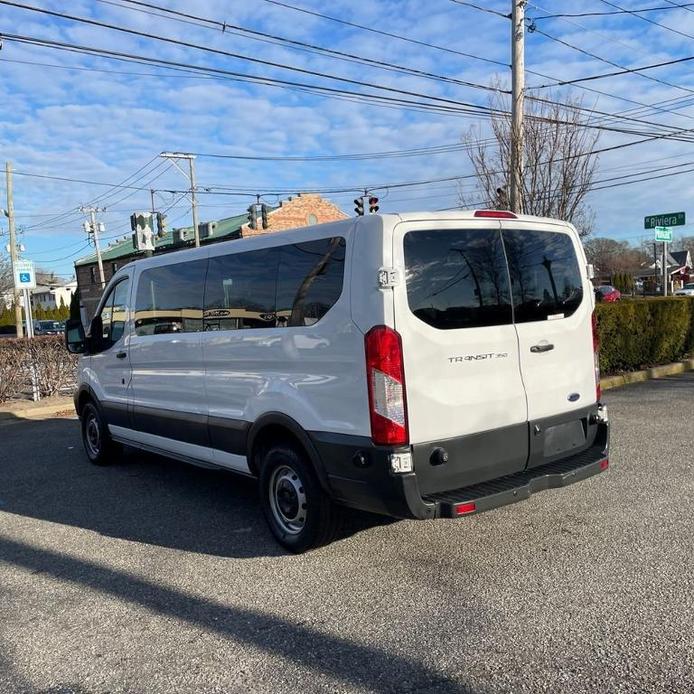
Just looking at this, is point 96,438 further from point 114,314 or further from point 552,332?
point 552,332

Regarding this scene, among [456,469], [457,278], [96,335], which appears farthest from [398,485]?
[96,335]

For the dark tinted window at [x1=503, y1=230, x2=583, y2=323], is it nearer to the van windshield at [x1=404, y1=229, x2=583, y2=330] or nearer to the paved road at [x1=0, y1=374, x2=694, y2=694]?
the van windshield at [x1=404, y1=229, x2=583, y2=330]

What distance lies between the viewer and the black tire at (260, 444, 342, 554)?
4.32 meters

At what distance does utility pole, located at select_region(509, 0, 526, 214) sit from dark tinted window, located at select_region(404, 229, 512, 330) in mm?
8637

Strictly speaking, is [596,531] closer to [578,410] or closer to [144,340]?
[578,410]

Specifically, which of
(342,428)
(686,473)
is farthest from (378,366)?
(686,473)

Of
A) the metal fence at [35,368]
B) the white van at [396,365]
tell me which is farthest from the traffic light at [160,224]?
the white van at [396,365]

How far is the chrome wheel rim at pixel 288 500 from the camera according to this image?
448cm

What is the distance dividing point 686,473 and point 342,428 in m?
3.75

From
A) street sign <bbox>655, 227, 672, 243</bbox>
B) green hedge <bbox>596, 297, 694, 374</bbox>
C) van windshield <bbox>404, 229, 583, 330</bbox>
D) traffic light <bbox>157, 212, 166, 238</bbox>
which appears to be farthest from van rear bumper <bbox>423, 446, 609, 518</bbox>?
traffic light <bbox>157, 212, 166, 238</bbox>

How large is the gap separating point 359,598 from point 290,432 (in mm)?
1177

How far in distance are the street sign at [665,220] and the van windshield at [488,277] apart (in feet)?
39.1

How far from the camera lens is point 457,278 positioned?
13.2 feet

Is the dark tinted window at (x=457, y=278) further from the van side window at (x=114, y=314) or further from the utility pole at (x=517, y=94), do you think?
the utility pole at (x=517, y=94)
